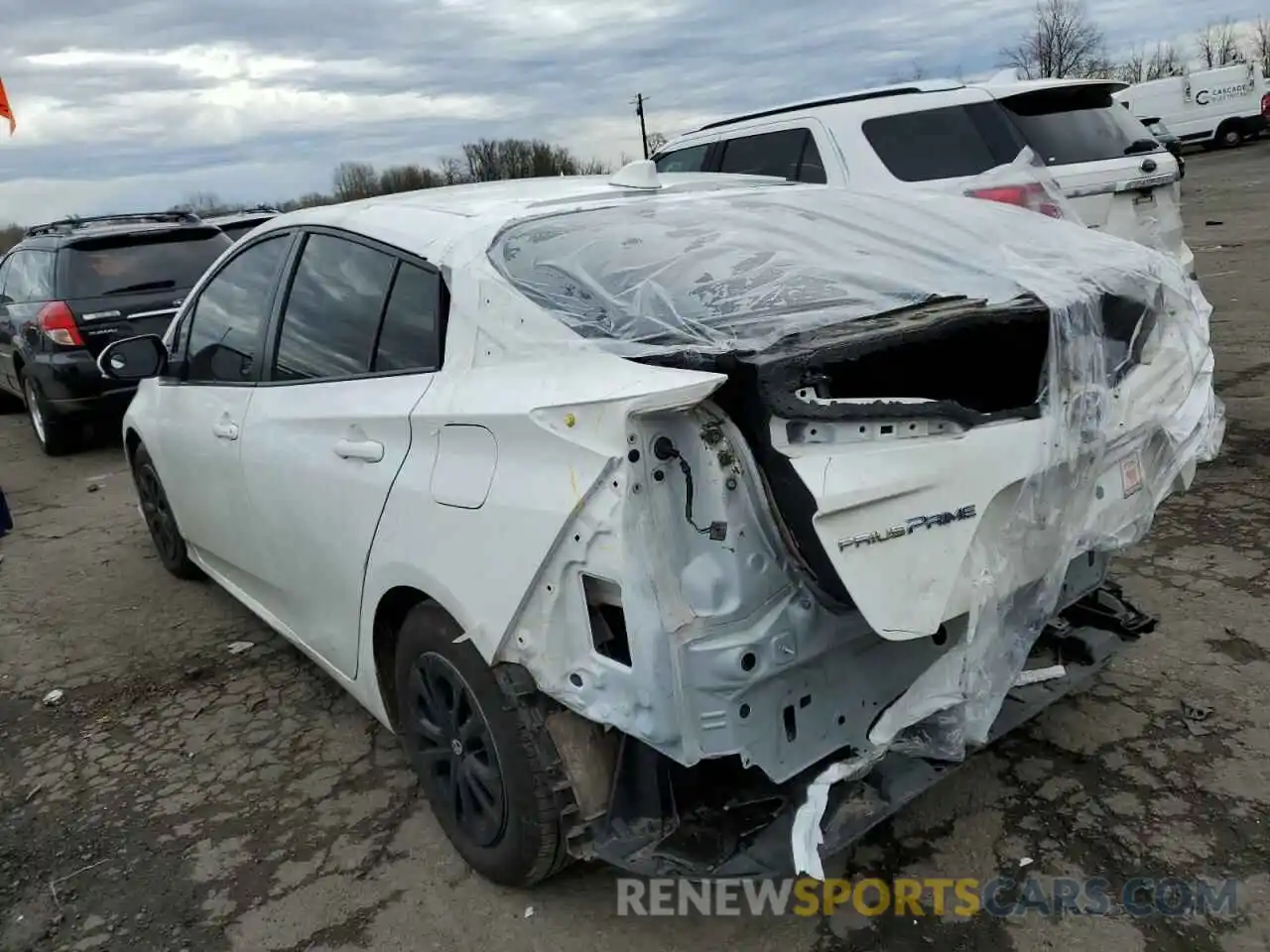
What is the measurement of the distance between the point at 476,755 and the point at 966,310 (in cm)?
158

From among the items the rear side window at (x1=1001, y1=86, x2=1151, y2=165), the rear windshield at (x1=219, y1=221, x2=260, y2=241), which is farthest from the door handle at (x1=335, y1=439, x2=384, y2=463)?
the rear windshield at (x1=219, y1=221, x2=260, y2=241)

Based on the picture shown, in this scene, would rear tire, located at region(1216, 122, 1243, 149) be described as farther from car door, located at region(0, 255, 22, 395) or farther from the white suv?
car door, located at region(0, 255, 22, 395)

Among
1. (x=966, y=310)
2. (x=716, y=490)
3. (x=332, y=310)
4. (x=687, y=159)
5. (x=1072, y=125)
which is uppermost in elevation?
(x=687, y=159)

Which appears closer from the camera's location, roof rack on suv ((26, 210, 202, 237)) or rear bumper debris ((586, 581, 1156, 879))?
rear bumper debris ((586, 581, 1156, 879))

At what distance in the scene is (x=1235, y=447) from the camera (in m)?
5.30

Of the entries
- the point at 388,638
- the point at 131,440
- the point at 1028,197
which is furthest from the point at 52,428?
the point at 1028,197

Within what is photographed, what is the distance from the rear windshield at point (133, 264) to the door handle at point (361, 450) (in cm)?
627

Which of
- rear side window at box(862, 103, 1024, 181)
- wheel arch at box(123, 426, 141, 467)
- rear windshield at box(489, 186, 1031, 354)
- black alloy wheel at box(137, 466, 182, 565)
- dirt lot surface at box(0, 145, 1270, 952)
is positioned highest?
rear side window at box(862, 103, 1024, 181)

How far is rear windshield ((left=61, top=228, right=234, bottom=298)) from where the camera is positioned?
26.4ft

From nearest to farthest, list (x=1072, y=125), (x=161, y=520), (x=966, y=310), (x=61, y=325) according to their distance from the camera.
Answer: (x=966, y=310), (x=161, y=520), (x=1072, y=125), (x=61, y=325)

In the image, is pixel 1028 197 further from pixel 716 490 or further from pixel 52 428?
pixel 52 428

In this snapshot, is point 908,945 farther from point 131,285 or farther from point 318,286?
point 131,285

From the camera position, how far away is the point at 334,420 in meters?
2.88

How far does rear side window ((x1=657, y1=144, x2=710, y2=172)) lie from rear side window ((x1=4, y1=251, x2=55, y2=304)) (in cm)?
504
